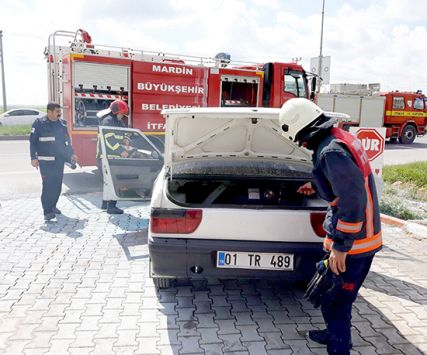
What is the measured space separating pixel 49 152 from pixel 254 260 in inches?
149

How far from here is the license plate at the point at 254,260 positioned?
3156 millimetres

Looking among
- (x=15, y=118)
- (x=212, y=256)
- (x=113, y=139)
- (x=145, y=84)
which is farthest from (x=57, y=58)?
(x=15, y=118)

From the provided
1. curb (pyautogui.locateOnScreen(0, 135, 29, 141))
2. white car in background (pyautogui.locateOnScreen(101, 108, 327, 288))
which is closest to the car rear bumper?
white car in background (pyautogui.locateOnScreen(101, 108, 327, 288))

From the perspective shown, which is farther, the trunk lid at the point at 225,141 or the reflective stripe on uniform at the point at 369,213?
the trunk lid at the point at 225,141

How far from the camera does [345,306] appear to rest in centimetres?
275

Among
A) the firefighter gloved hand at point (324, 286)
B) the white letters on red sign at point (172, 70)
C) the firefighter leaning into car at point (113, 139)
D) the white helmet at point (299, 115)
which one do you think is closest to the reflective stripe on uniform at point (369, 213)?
the firefighter gloved hand at point (324, 286)

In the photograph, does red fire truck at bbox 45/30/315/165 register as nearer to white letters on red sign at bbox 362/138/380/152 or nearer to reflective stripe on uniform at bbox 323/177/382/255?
white letters on red sign at bbox 362/138/380/152

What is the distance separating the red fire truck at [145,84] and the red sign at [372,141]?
365cm

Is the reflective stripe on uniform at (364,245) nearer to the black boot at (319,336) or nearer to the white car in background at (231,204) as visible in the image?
the white car in background at (231,204)

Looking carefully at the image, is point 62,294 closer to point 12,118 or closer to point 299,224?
point 299,224

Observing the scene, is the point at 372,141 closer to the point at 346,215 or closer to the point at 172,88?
the point at 346,215

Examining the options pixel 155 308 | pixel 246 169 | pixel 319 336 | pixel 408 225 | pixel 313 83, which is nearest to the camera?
pixel 319 336

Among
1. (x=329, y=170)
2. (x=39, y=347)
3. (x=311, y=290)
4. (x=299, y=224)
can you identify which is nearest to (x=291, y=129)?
(x=329, y=170)

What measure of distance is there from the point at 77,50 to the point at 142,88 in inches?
61.2
